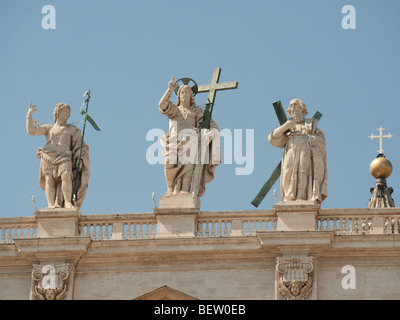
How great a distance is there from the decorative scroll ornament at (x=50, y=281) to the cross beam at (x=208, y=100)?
353 cm

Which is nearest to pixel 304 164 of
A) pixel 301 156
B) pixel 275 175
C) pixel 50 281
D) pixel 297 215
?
pixel 301 156

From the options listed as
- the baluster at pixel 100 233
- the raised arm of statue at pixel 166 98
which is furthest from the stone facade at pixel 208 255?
the raised arm of statue at pixel 166 98

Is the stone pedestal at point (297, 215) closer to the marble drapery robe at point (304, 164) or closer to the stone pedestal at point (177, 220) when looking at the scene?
the marble drapery robe at point (304, 164)

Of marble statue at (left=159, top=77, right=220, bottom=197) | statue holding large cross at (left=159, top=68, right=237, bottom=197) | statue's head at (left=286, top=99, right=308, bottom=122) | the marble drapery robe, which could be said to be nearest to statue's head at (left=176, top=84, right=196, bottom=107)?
statue holding large cross at (left=159, top=68, right=237, bottom=197)

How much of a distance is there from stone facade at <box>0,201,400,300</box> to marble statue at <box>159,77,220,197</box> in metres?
1.02

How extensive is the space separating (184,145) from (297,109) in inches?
106

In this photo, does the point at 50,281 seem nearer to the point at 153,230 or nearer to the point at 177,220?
the point at 153,230

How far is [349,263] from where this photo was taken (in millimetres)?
38812

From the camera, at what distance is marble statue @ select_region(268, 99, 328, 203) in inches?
1566

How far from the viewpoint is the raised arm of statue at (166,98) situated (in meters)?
40.8
